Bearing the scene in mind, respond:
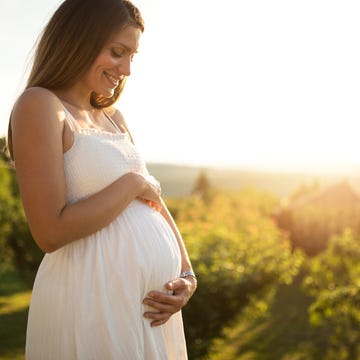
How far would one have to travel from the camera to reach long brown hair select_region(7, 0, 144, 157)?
77.2 inches

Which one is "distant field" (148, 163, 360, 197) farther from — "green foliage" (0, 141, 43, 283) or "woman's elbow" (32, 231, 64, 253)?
"woman's elbow" (32, 231, 64, 253)

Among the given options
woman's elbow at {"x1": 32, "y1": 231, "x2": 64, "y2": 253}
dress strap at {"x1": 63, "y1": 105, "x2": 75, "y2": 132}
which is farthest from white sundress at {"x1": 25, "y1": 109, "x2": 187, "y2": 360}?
woman's elbow at {"x1": 32, "y1": 231, "x2": 64, "y2": 253}

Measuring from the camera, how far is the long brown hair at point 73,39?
196 cm

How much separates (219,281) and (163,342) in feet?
13.1

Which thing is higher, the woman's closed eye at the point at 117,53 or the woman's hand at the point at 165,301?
the woman's closed eye at the point at 117,53

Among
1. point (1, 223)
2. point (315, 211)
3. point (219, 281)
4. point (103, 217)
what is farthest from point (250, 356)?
point (103, 217)

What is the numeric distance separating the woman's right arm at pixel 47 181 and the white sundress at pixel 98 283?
9 centimetres

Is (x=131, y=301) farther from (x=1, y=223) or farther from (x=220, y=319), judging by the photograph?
(x=1, y=223)

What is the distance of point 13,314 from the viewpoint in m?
10.2

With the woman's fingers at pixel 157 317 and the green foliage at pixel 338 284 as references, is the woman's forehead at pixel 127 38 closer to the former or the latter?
the woman's fingers at pixel 157 317

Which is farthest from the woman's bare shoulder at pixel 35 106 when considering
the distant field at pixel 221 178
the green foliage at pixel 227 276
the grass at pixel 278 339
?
the distant field at pixel 221 178

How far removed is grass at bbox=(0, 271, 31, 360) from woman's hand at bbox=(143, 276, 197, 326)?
19.8 ft

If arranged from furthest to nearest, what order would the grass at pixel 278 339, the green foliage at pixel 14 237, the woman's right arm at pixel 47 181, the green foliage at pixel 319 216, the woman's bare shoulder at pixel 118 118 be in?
the green foliage at pixel 319 216 → the green foliage at pixel 14 237 → the grass at pixel 278 339 → the woman's bare shoulder at pixel 118 118 → the woman's right arm at pixel 47 181

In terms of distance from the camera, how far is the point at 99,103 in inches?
90.0
